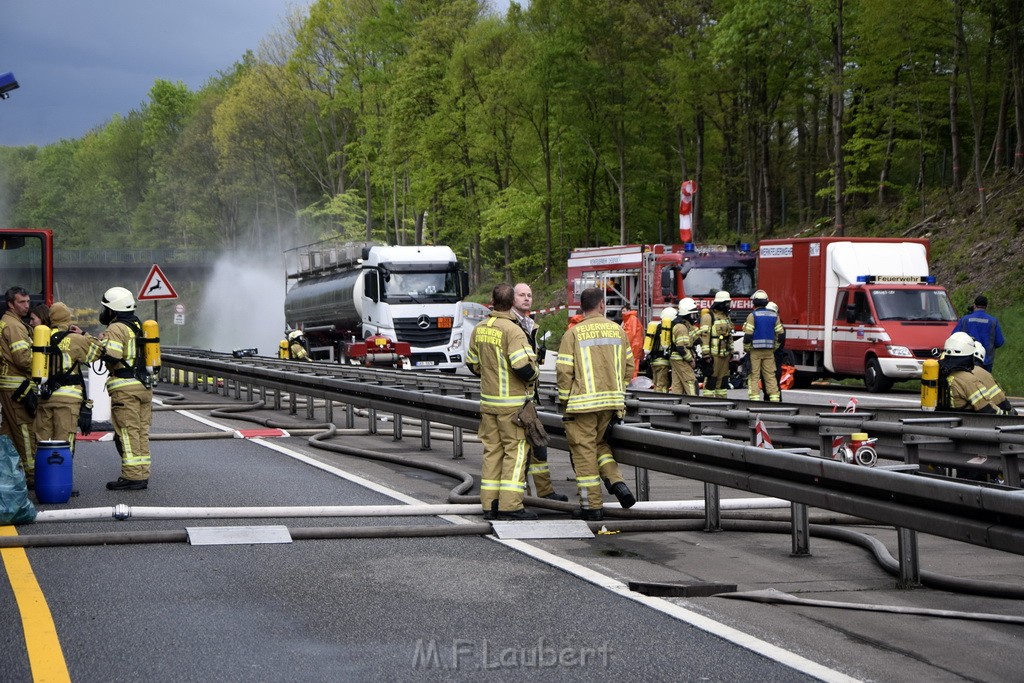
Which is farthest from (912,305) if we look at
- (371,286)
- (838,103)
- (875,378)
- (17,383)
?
(17,383)

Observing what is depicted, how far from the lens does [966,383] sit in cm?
1045

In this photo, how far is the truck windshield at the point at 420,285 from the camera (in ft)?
109

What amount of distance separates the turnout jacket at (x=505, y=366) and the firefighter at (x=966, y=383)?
351 cm

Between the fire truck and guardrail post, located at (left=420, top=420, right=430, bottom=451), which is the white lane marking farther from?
the fire truck

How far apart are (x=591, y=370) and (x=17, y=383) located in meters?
5.25

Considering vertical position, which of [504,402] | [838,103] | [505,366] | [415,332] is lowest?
[504,402]

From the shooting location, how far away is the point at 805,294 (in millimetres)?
26312

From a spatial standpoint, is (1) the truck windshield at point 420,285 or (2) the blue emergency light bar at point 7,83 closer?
(2) the blue emergency light bar at point 7,83

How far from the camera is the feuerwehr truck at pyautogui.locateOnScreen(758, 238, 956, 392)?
24297mm

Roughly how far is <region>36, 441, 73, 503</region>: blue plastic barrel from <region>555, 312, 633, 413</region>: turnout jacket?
13.4ft

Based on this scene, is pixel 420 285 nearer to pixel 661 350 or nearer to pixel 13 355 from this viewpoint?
pixel 661 350

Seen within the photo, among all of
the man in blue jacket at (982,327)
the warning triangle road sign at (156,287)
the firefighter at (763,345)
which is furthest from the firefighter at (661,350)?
the warning triangle road sign at (156,287)

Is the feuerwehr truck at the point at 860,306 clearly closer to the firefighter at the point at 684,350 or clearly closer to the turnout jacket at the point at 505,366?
the firefighter at the point at 684,350

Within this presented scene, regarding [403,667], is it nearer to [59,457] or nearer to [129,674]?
[129,674]
